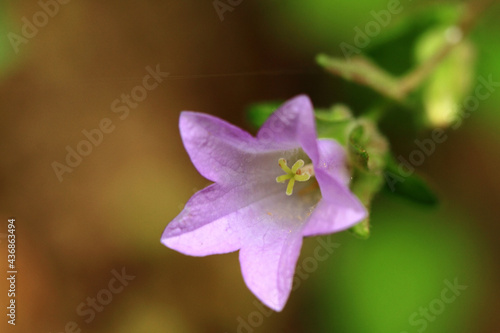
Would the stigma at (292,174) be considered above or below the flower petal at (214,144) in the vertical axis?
below

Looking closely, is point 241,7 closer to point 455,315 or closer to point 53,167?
point 53,167

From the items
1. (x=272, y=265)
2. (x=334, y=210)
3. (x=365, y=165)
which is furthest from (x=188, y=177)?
(x=334, y=210)

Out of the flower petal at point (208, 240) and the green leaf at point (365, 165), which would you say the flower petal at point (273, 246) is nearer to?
the flower petal at point (208, 240)

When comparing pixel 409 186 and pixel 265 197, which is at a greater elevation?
pixel 265 197

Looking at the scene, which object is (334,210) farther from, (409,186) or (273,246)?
(409,186)

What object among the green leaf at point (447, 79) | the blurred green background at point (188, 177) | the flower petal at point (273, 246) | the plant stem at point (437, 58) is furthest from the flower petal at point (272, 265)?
the blurred green background at point (188, 177)

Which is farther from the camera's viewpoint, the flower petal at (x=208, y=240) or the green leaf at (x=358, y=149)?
the green leaf at (x=358, y=149)
